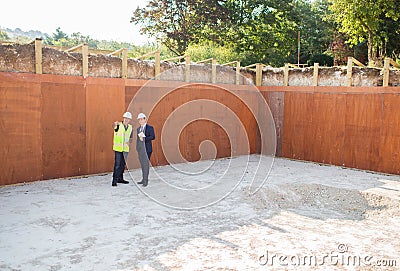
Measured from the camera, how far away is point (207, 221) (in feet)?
23.2

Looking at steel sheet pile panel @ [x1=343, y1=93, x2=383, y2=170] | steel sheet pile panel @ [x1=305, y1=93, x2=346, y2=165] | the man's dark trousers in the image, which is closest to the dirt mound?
the man's dark trousers

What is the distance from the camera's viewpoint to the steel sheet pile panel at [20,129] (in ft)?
28.6

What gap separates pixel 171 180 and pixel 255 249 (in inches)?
185

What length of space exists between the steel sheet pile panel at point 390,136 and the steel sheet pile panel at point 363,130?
14cm

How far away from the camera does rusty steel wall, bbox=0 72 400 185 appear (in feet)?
29.6

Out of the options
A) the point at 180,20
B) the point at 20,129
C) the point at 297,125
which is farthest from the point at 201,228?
the point at 180,20

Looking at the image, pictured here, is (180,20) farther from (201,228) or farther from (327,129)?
(201,228)

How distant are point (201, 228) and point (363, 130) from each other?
7412 millimetres

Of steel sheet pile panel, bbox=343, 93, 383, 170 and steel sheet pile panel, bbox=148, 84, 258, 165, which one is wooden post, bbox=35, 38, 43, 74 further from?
steel sheet pile panel, bbox=343, 93, 383, 170

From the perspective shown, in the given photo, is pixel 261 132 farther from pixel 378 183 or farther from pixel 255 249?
pixel 255 249

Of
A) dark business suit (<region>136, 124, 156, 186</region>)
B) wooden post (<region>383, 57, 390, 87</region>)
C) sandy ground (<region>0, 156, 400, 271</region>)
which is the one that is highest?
wooden post (<region>383, 57, 390, 87</region>)

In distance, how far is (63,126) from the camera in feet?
31.7

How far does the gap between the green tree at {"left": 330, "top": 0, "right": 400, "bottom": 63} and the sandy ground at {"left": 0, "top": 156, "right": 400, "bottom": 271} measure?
1771 centimetres

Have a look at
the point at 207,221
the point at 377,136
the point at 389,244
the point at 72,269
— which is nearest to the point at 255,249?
the point at 207,221
